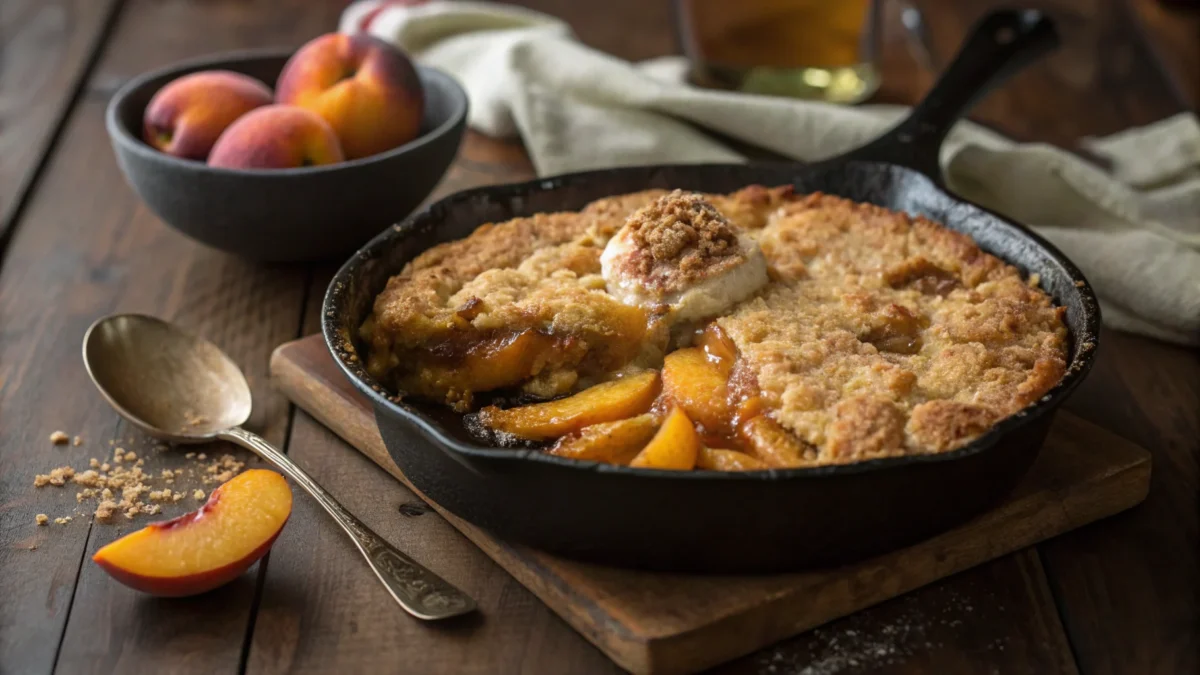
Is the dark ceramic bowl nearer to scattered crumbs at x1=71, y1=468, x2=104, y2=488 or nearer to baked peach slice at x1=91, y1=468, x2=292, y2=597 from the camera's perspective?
scattered crumbs at x1=71, y1=468, x2=104, y2=488

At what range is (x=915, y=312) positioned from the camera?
2.13 meters

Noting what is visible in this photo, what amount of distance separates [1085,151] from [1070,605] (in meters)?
1.94

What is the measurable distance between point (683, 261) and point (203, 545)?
2.93ft

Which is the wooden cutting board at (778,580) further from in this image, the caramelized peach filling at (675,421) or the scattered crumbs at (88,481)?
the scattered crumbs at (88,481)

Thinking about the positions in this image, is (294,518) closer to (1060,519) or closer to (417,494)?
(417,494)

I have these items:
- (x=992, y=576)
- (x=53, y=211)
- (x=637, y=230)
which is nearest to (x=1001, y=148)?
(x=637, y=230)

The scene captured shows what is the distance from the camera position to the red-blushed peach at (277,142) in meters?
2.62

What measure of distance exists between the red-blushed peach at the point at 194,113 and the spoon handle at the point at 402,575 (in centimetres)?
107

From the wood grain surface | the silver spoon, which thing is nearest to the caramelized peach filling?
the silver spoon

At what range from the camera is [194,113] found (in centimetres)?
276

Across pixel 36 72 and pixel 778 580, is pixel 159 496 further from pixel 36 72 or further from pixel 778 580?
pixel 36 72

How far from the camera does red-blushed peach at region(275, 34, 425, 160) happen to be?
2811 mm

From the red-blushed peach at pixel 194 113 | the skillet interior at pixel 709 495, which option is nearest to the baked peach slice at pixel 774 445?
the skillet interior at pixel 709 495

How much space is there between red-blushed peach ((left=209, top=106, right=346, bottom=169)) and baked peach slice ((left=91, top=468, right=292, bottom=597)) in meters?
0.98
